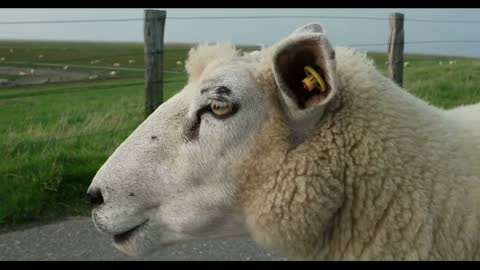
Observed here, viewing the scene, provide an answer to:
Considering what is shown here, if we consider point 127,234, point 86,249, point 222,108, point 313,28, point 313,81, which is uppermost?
point 313,28

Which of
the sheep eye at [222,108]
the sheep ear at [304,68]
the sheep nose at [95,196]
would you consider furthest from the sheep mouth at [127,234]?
the sheep ear at [304,68]

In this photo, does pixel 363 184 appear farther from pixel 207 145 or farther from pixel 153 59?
pixel 153 59

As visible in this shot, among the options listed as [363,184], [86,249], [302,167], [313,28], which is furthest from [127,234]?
[86,249]

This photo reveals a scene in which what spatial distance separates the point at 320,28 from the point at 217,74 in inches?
20.2

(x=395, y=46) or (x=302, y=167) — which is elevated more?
(x=395, y=46)

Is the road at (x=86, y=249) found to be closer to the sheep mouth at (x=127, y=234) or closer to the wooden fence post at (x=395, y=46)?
the sheep mouth at (x=127, y=234)

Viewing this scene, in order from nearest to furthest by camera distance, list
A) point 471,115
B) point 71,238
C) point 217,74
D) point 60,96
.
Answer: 1. point 217,74
2. point 471,115
3. point 71,238
4. point 60,96

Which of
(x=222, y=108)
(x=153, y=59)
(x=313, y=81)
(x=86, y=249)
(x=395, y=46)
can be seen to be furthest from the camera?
(x=395, y=46)

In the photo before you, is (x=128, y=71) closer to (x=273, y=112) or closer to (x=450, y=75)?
(x=450, y=75)

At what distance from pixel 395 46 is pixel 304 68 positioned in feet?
24.8

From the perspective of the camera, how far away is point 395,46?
919 cm

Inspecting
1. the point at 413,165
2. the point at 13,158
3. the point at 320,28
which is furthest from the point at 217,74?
the point at 13,158

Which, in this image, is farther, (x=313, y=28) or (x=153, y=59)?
(x=153, y=59)
